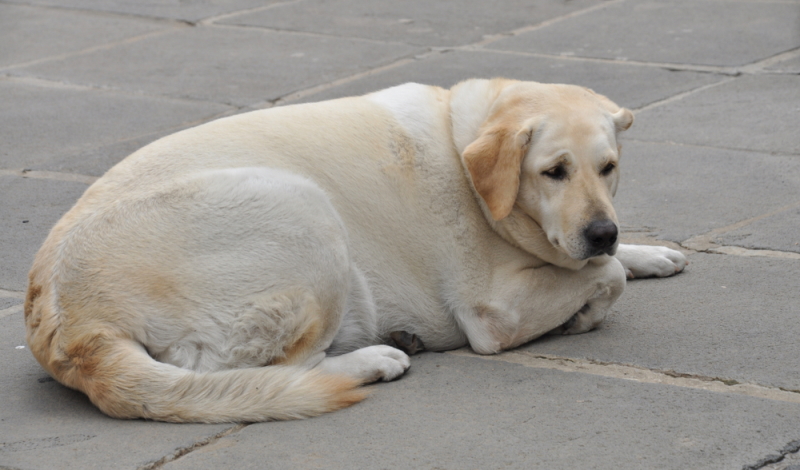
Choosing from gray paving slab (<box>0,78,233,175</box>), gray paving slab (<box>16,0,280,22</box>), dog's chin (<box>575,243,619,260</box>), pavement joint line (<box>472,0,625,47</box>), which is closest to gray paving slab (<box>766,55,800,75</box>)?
pavement joint line (<box>472,0,625,47</box>)

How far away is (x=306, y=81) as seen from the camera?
820cm

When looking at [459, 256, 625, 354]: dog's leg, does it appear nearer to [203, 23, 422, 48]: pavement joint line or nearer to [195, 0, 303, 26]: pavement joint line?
[203, 23, 422, 48]: pavement joint line

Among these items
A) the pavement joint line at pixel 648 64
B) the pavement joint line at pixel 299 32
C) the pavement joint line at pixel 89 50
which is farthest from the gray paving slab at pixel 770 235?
the pavement joint line at pixel 89 50

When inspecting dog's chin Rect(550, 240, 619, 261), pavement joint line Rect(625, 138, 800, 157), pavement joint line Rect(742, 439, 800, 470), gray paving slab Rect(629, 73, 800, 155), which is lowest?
pavement joint line Rect(742, 439, 800, 470)

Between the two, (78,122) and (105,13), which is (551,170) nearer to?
(78,122)

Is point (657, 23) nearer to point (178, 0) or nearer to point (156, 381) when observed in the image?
point (178, 0)

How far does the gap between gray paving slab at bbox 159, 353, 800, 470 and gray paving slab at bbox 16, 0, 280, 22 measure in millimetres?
8394

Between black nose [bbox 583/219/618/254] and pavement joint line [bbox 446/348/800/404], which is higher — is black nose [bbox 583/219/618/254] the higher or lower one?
the higher one

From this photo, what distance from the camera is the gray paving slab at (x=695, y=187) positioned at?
523 centimetres

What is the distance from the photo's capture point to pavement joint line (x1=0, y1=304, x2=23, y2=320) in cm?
435

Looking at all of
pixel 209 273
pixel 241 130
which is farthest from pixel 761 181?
pixel 209 273

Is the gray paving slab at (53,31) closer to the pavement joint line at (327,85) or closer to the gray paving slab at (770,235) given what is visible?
the pavement joint line at (327,85)

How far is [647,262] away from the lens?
454 centimetres

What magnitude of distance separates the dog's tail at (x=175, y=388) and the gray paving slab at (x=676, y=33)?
621 centimetres
